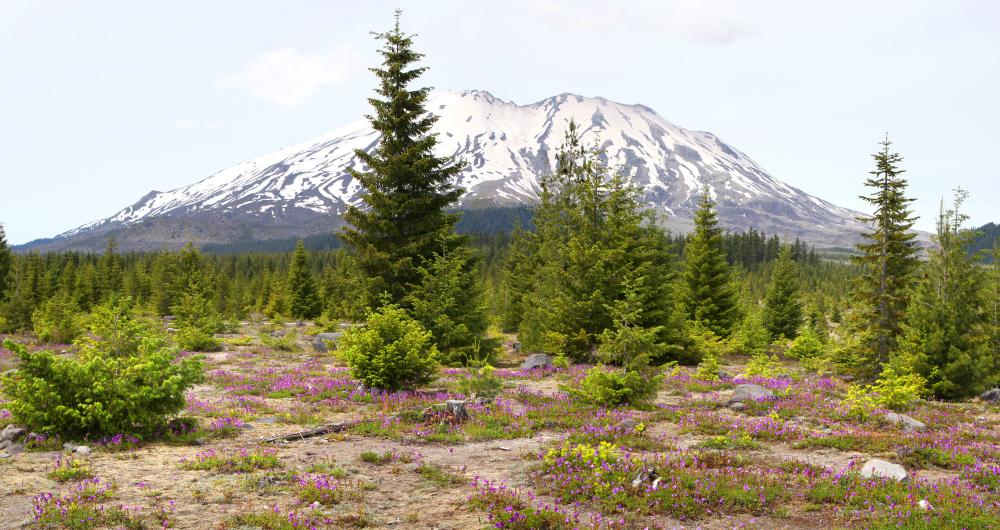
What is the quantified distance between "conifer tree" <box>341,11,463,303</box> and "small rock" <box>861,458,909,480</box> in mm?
14582

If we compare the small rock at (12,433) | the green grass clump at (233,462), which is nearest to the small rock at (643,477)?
the green grass clump at (233,462)

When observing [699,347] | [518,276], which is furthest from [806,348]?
[518,276]

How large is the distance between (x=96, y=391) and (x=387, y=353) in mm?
6027

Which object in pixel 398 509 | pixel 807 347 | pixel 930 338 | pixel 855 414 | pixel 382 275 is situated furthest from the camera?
pixel 807 347

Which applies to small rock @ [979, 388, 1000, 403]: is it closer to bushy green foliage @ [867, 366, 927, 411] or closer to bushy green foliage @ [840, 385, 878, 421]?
bushy green foliage @ [867, 366, 927, 411]

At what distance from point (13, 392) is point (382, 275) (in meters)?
12.3

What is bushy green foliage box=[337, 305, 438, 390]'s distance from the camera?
1380 centimetres

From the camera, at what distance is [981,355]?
15.8 meters

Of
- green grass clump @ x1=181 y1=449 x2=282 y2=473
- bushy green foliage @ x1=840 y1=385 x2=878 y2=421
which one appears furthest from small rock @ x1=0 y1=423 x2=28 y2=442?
bushy green foliage @ x1=840 y1=385 x2=878 y2=421

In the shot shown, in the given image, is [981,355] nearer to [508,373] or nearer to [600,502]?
[508,373]

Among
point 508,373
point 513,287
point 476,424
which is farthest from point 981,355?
point 513,287

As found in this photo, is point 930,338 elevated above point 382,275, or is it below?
below

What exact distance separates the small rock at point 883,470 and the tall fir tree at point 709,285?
21.0m

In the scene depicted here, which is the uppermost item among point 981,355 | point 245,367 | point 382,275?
point 382,275
